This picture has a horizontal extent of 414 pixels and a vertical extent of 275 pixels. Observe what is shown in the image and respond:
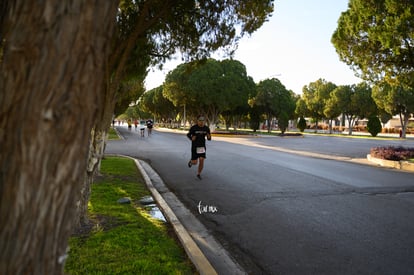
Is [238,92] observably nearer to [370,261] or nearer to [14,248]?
[370,261]

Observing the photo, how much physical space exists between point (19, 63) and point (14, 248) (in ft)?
2.56

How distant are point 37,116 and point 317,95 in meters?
62.1

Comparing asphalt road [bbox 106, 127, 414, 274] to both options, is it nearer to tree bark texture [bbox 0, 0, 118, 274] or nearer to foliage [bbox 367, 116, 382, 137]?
tree bark texture [bbox 0, 0, 118, 274]

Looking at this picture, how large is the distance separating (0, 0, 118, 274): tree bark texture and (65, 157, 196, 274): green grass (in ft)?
6.79

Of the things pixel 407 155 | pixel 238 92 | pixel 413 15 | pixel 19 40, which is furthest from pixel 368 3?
pixel 238 92

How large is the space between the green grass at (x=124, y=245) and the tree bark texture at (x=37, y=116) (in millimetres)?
2069

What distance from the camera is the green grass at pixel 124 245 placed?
3.35 m

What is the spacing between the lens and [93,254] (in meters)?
3.65

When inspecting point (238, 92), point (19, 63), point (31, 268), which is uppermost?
point (238, 92)

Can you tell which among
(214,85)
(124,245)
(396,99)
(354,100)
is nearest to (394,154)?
(124,245)

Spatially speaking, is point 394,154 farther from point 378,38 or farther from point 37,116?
point 37,116

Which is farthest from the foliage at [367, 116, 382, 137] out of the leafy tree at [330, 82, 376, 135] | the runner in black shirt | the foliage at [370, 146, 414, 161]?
the runner in black shirt

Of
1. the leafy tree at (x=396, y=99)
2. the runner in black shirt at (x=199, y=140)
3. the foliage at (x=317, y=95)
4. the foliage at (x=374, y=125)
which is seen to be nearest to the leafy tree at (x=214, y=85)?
the foliage at (x=374, y=125)

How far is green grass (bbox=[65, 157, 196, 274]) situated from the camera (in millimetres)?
3350
